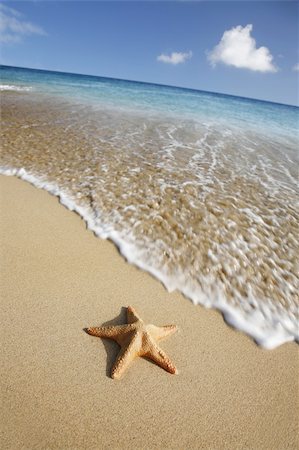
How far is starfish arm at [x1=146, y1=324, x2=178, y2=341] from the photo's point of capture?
2414 millimetres

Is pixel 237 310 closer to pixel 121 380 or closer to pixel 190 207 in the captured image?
pixel 121 380

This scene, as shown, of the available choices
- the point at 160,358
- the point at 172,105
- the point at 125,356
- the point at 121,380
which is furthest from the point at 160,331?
the point at 172,105

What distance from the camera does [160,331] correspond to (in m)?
2.48

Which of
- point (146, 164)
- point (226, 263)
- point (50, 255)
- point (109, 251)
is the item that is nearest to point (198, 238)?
point (226, 263)

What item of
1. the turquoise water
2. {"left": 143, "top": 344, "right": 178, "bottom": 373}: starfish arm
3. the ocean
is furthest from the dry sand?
the turquoise water

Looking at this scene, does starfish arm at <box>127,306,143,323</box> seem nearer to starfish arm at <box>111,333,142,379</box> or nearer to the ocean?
starfish arm at <box>111,333,142,379</box>

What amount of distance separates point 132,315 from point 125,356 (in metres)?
0.38

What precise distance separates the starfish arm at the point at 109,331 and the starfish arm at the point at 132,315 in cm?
12

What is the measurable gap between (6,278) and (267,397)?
2.56 m

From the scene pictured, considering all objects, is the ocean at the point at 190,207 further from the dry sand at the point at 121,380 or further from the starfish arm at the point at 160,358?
the starfish arm at the point at 160,358

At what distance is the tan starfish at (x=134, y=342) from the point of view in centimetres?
225

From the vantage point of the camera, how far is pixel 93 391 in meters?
2.12

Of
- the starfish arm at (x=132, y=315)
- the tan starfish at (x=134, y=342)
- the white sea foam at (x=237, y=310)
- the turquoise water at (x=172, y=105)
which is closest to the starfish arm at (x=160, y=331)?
the tan starfish at (x=134, y=342)

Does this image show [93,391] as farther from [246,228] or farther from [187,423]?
[246,228]
